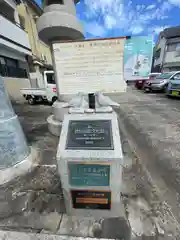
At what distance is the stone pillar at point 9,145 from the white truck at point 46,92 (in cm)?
482

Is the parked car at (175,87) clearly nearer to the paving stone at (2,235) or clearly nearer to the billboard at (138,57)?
the billboard at (138,57)

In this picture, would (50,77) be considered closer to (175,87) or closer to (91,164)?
(91,164)

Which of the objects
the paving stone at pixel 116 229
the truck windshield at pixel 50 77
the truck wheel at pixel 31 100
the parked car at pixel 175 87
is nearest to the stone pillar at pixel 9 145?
the paving stone at pixel 116 229

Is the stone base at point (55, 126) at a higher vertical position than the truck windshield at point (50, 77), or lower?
lower

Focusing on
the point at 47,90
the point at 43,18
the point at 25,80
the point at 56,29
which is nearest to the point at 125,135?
the point at 56,29

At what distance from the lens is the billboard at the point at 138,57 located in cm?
120

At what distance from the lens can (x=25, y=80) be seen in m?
10.2

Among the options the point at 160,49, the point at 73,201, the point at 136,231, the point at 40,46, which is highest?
the point at 160,49

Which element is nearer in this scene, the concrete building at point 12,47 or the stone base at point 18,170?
the stone base at point 18,170

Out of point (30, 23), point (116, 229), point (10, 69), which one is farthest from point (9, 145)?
point (30, 23)

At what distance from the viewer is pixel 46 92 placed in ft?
22.2

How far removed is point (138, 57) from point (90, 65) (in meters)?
0.55

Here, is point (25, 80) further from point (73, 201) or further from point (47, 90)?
point (73, 201)

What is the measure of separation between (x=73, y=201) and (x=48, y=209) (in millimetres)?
403
